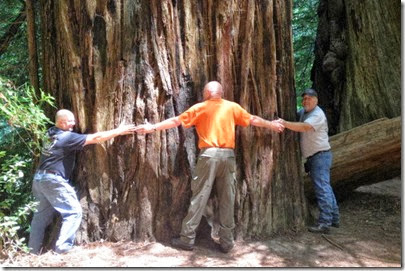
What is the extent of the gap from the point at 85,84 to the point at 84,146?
693mm

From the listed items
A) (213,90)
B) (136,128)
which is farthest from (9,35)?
(213,90)

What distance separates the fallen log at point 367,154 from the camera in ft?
19.8

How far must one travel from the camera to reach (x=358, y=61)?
748 centimetres

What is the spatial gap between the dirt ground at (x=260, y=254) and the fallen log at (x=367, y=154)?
32.5 inches

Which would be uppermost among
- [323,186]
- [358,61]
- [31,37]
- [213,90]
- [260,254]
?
[31,37]

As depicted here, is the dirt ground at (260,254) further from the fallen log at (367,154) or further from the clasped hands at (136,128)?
the clasped hands at (136,128)

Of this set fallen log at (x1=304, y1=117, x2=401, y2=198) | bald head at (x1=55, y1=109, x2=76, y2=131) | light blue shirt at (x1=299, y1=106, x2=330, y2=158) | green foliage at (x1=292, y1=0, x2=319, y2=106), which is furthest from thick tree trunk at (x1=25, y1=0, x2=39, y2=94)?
green foliage at (x1=292, y1=0, x2=319, y2=106)

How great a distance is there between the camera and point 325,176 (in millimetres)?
5516

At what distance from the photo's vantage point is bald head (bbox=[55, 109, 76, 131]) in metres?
4.93

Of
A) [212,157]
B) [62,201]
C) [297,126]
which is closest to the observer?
[212,157]

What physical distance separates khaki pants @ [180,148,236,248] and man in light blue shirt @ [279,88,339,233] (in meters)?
1.08

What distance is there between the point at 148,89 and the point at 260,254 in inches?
84.3

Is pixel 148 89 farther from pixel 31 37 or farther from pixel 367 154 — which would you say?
pixel 367 154

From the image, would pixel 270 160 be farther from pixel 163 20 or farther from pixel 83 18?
pixel 83 18
